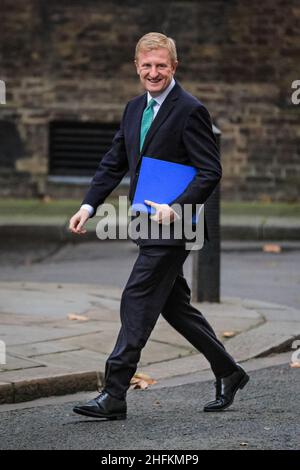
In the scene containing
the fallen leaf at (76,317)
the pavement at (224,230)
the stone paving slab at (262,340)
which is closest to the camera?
the stone paving slab at (262,340)

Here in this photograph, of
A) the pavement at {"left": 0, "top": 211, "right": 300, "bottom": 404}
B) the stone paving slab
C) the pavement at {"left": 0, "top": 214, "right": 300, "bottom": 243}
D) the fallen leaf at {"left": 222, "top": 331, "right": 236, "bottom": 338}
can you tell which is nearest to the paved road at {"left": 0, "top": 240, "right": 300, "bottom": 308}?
the pavement at {"left": 0, "top": 214, "right": 300, "bottom": 243}

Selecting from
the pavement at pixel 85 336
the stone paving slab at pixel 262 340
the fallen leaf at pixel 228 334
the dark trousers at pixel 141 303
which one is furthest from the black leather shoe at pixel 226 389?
the fallen leaf at pixel 228 334

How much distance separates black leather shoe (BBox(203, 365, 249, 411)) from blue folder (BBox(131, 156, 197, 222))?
92cm

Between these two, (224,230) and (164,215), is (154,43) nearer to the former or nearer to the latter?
(164,215)

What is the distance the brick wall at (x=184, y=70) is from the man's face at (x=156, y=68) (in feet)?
34.6

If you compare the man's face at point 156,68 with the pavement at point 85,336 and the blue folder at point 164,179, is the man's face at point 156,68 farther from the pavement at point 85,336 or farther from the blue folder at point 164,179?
the pavement at point 85,336

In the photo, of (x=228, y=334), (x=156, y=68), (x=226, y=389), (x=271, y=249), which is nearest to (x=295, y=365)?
(x=228, y=334)

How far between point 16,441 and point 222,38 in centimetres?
1154

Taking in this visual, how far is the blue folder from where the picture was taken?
577 cm

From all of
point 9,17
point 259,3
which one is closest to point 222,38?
point 259,3

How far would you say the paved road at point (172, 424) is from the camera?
5.36 metres

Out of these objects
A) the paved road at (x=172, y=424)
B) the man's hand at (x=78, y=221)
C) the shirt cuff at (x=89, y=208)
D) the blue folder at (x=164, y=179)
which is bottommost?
the paved road at (x=172, y=424)

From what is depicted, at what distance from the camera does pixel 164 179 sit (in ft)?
18.9

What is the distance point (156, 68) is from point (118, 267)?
6.33 metres
